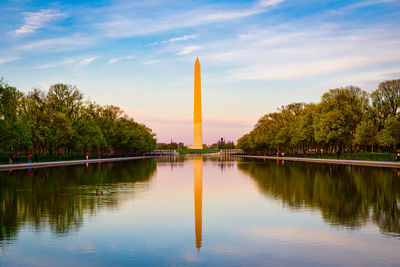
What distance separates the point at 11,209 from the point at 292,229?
10502 mm

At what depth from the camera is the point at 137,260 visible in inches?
364

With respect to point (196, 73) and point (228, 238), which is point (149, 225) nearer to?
point (228, 238)

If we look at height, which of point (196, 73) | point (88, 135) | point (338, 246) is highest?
point (196, 73)

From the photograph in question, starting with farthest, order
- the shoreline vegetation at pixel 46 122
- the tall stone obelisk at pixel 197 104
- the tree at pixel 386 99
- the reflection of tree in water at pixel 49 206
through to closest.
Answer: the tall stone obelisk at pixel 197 104 → the tree at pixel 386 99 → the shoreline vegetation at pixel 46 122 → the reflection of tree in water at pixel 49 206

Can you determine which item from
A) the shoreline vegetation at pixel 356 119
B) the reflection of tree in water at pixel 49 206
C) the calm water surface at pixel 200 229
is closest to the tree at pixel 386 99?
the shoreline vegetation at pixel 356 119

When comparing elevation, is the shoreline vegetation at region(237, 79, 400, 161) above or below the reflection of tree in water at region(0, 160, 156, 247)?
above

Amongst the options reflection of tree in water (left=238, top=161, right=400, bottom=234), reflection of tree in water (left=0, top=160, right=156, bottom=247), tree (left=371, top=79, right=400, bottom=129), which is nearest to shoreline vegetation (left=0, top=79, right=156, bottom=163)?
reflection of tree in water (left=0, top=160, right=156, bottom=247)

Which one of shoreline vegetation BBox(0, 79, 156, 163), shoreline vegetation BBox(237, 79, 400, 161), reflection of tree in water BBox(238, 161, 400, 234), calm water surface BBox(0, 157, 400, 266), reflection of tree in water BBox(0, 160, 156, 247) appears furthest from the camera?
shoreline vegetation BBox(237, 79, 400, 161)

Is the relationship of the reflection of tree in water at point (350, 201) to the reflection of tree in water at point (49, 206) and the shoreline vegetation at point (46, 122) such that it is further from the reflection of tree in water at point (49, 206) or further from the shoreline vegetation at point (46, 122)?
the shoreline vegetation at point (46, 122)

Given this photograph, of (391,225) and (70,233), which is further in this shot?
(391,225)

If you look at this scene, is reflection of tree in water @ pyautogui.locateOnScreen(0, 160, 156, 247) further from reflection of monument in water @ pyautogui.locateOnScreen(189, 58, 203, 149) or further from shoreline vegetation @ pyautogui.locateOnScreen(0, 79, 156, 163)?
reflection of monument in water @ pyautogui.locateOnScreen(189, 58, 203, 149)

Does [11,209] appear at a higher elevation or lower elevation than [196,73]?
lower

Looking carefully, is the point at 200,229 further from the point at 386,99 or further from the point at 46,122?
the point at 386,99

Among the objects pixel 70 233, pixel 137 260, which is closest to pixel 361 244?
pixel 137 260
